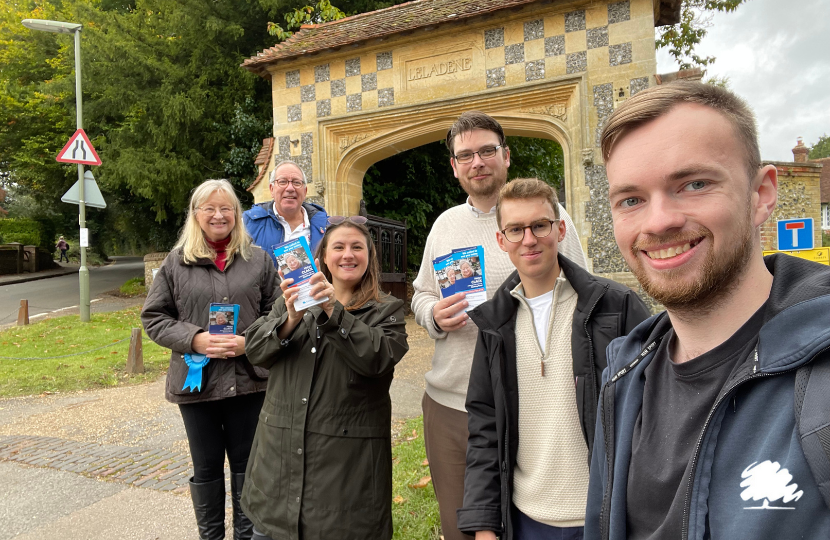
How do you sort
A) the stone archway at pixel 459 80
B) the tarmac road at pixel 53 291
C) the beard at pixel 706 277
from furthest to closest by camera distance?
the tarmac road at pixel 53 291, the stone archway at pixel 459 80, the beard at pixel 706 277

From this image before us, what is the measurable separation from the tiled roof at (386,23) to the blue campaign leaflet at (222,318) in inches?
326

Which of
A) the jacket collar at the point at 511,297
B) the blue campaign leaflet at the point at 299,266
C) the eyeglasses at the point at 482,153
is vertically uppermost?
the eyeglasses at the point at 482,153

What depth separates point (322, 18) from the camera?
574 inches

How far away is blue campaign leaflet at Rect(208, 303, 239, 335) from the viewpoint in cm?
298

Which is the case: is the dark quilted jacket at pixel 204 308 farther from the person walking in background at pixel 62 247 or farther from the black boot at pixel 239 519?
the person walking in background at pixel 62 247

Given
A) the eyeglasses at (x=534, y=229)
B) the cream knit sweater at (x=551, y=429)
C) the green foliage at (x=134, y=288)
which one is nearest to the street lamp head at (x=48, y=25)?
the green foliage at (x=134, y=288)

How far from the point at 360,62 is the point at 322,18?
4.89 meters

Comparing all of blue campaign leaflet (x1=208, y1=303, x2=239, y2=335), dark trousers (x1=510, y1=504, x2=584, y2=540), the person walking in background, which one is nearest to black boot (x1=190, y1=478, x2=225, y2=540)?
blue campaign leaflet (x1=208, y1=303, x2=239, y2=335)

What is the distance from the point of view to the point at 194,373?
298cm

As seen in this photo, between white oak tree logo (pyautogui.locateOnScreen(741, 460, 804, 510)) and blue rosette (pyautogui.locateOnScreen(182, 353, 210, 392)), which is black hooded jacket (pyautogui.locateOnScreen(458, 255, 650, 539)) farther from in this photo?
blue rosette (pyautogui.locateOnScreen(182, 353, 210, 392))

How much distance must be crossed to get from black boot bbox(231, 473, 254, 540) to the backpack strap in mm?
2975

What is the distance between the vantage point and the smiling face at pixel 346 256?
8.35 ft

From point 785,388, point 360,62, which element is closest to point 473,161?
point 785,388

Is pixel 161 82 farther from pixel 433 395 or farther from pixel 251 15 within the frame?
pixel 433 395
